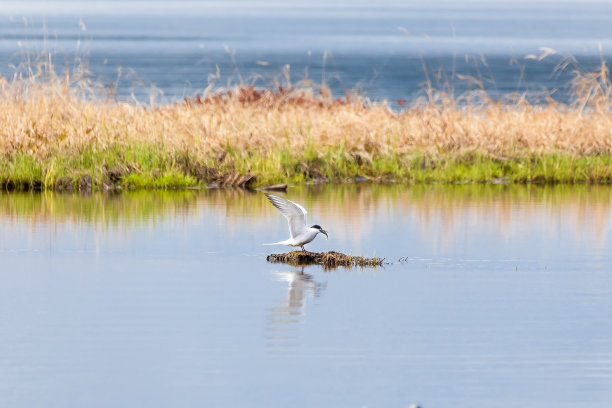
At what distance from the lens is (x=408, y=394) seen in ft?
25.5

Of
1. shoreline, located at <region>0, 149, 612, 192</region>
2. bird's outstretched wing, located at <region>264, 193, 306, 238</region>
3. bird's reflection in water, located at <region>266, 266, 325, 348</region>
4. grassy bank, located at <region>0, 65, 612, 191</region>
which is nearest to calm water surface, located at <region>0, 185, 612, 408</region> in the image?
bird's reflection in water, located at <region>266, 266, 325, 348</region>

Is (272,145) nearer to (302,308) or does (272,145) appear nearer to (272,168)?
(272,168)

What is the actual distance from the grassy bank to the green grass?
0.02 meters

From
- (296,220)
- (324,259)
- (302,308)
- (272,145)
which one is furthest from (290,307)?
(272,145)

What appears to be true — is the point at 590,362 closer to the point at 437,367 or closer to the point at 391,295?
the point at 437,367

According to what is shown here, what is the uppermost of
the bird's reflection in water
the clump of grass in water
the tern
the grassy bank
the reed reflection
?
the grassy bank

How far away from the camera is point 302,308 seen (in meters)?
10.3

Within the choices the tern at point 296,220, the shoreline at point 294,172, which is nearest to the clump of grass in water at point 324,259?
the tern at point 296,220

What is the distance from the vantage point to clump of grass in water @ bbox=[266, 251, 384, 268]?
41.0 feet

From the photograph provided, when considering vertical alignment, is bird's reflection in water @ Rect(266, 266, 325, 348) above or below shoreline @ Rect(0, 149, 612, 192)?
below

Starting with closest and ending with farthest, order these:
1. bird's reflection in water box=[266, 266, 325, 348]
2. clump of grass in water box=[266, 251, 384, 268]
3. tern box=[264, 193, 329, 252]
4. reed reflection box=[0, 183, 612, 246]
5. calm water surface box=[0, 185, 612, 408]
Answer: calm water surface box=[0, 185, 612, 408], bird's reflection in water box=[266, 266, 325, 348], tern box=[264, 193, 329, 252], clump of grass in water box=[266, 251, 384, 268], reed reflection box=[0, 183, 612, 246]

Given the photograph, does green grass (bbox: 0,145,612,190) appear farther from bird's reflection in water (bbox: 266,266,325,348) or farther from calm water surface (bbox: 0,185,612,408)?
bird's reflection in water (bbox: 266,266,325,348)

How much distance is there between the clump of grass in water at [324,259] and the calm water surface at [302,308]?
6.6 inches

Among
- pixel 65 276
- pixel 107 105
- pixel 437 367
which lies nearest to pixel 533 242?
pixel 65 276
